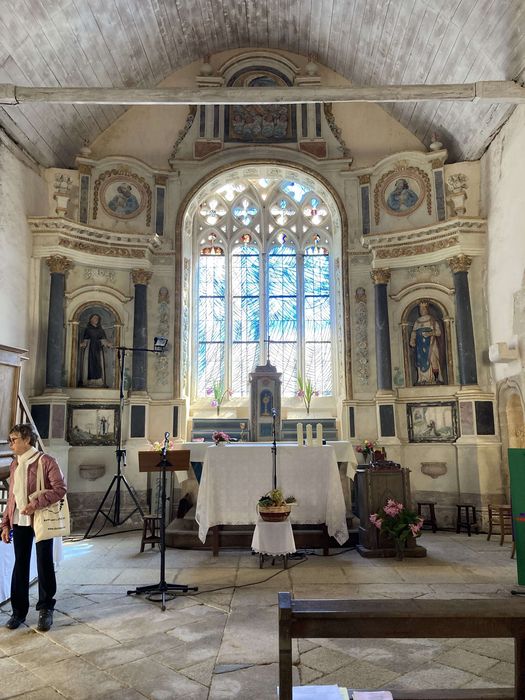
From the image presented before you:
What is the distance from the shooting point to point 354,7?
9.39m

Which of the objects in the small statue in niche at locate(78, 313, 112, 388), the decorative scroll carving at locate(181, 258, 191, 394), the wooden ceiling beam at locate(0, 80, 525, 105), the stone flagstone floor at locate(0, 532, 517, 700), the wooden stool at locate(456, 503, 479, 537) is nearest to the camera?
the stone flagstone floor at locate(0, 532, 517, 700)

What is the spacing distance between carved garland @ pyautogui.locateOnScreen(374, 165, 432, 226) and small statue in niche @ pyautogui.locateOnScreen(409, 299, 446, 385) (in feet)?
6.32

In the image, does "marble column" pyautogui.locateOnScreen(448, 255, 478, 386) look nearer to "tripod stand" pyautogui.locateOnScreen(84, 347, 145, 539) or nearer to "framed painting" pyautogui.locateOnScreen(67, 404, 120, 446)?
"tripod stand" pyautogui.locateOnScreen(84, 347, 145, 539)

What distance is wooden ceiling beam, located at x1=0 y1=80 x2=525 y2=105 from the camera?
23.5 feet

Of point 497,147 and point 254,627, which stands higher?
point 497,147

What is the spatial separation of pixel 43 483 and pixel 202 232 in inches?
332

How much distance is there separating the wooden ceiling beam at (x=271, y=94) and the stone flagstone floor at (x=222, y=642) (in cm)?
582

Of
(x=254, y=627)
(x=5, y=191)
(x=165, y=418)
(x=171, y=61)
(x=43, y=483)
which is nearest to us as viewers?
(x=254, y=627)

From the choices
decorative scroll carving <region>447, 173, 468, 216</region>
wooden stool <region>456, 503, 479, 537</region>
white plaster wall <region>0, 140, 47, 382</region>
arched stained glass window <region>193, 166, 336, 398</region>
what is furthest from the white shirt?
decorative scroll carving <region>447, 173, 468, 216</region>

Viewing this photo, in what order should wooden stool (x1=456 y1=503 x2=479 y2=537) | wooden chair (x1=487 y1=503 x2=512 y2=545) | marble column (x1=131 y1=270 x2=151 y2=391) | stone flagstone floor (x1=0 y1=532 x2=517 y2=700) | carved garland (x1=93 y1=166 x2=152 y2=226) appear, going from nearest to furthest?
stone flagstone floor (x1=0 y1=532 x2=517 y2=700)
wooden chair (x1=487 y1=503 x2=512 y2=545)
wooden stool (x1=456 y1=503 x2=479 y2=537)
marble column (x1=131 y1=270 x2=151 y2=391)
carved garland (x1=93 y1=166 x2=152 y2=226)

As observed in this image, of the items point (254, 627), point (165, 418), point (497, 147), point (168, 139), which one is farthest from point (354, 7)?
point (254, 627)

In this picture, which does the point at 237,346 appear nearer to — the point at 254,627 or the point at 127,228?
the point at 127,228

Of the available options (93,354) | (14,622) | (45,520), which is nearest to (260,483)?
(45,520)

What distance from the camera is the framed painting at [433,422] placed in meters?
9.62
